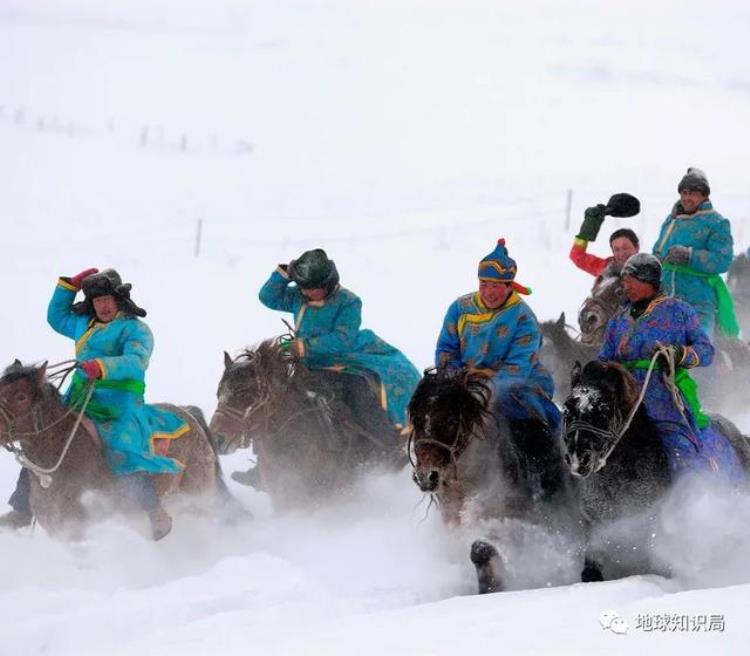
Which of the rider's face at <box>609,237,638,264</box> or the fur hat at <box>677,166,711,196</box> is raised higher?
the fur hat at <box>677,166,711,196</box>

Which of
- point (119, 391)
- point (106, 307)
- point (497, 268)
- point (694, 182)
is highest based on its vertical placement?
point (694, 182)

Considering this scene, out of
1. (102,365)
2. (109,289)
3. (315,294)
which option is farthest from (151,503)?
(315,294)

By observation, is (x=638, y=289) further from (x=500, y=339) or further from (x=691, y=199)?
(x=691, y=199)

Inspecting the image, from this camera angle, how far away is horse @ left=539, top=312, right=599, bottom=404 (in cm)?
1088

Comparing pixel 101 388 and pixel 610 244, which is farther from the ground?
pixel 610 244

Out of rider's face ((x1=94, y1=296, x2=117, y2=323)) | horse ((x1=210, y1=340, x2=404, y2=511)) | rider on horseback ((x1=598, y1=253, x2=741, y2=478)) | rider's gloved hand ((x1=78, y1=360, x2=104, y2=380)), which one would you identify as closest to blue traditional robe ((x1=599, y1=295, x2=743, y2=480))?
rider on horseback ((x1=598, y1=253, x2=741, y2=478))

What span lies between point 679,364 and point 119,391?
12.1 feet

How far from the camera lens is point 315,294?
387 inches

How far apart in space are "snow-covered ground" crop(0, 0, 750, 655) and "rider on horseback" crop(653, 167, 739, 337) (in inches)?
56.4

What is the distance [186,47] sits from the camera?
52281 mm

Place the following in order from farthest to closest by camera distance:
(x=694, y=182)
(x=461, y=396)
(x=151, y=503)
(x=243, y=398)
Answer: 1. (x=694, y=182)
2. (x=243, y=398)
3. (x=151, y=503)
4. (x=461, y=396)

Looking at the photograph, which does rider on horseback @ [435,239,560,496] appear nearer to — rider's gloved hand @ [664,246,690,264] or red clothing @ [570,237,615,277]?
rider's gloved hand @ [664,246,690,264]

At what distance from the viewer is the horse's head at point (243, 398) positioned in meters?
9.23

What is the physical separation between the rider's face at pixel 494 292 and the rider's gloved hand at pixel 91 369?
98.1 inches
